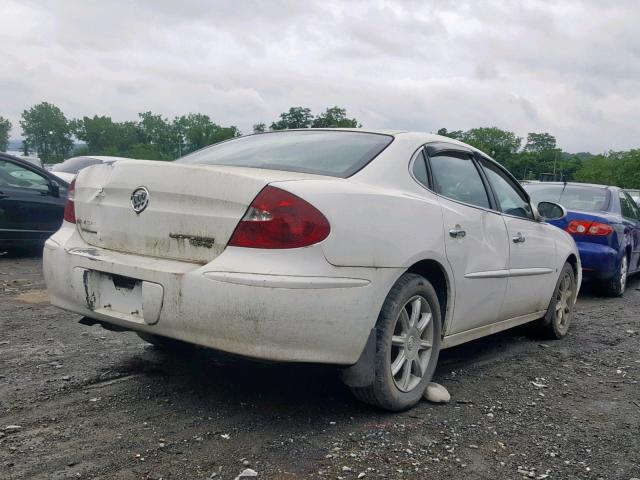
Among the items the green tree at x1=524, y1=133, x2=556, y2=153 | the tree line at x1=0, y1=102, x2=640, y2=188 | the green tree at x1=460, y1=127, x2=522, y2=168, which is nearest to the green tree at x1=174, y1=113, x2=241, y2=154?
the tree line at x1=0, y1=102, x2=640, y2=188

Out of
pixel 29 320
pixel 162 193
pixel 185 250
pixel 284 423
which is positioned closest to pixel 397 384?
pixel 284 423

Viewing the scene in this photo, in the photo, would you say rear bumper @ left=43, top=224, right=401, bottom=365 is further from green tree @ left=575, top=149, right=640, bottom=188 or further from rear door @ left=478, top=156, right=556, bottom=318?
green tree @ left=575, top=149, right=640, bottom=188

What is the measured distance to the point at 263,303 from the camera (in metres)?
2.87

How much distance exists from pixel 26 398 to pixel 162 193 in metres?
1.32

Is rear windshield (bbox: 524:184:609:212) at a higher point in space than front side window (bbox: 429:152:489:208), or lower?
lower

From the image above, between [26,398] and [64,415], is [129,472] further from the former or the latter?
[26,398]

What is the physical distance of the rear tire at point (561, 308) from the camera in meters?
5.46

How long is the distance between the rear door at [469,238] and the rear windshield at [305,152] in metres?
0.47

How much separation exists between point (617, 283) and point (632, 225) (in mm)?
958

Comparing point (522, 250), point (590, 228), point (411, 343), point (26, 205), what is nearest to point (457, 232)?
point (411, 343)

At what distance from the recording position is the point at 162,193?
10.7 ft

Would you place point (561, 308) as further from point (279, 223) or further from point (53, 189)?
point (53, 189)

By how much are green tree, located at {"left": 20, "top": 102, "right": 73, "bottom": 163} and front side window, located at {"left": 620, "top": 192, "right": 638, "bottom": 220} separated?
128m

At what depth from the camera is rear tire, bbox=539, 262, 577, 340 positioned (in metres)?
5.46
